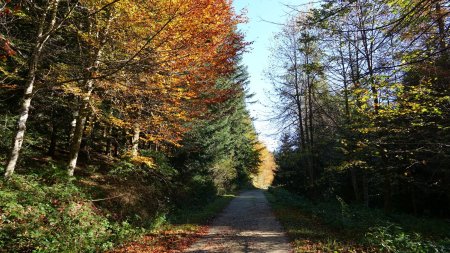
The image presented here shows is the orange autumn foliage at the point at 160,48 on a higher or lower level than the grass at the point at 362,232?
higher

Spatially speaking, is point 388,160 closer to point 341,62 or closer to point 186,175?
point 341,62

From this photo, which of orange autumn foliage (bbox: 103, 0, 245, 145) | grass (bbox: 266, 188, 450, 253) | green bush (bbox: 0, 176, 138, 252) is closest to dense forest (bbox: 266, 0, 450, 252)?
grass (bbox: 266, 188, 450, 253)

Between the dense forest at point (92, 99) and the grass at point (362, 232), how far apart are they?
5464 mm

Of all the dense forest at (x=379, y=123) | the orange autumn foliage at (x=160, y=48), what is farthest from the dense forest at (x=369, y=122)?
the orange autumn foliage at (x=160, y=48)

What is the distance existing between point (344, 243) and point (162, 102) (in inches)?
285

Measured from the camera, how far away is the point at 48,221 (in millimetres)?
7301

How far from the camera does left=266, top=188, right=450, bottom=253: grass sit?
750 cm

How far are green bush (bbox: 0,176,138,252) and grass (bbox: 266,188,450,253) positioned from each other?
5388mm

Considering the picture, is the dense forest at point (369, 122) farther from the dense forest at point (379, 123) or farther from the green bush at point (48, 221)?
the green bush at point (48, 221)

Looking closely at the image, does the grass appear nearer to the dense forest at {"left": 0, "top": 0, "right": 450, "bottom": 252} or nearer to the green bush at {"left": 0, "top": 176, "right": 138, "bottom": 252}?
the dense forest at {"left": 0, "top": 0, "right": 450, "bottom": 252}

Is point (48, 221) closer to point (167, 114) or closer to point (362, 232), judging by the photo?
point (167, 114)

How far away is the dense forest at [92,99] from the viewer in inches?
262

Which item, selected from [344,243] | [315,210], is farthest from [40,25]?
[315,210]

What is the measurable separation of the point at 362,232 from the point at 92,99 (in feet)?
31.7
